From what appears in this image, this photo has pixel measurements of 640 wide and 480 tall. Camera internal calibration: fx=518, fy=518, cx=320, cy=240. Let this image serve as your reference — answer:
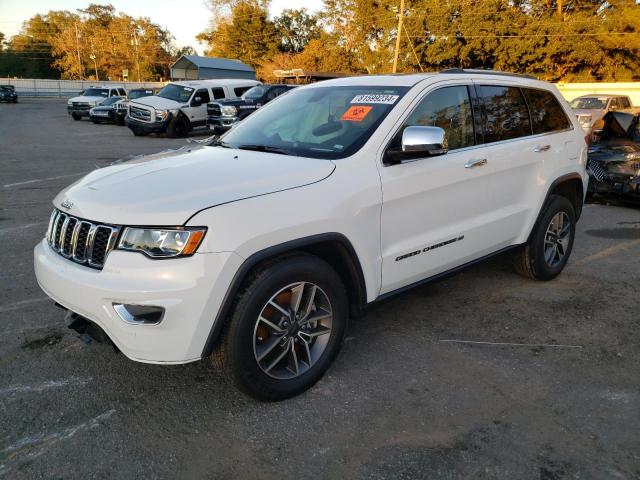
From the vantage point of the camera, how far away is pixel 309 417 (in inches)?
111

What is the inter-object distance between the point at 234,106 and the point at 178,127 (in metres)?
2.23

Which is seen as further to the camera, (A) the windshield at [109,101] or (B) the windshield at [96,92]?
(B) the windshield at [96,92]

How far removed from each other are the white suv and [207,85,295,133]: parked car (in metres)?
14.2

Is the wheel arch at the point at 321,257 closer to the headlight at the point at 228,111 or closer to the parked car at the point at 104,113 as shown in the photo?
the headlight at the point at 228,111

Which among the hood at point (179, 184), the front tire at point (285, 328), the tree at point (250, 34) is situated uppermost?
the tree at point (250, 34)

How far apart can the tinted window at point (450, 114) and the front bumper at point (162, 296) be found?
1737 millimetres

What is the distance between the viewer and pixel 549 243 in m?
4.82

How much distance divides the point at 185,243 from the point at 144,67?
96293 mm

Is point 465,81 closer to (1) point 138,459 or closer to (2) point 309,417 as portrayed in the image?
(2) point 309,417

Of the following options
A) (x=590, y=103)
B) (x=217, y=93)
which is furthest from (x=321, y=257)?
(x=590, y=103)

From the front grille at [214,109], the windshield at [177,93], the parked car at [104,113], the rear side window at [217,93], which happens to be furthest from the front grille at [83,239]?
the parked car at [104,113]

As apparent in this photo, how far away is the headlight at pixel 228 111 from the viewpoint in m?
17.9

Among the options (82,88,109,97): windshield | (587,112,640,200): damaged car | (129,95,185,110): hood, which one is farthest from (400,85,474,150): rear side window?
(82,88,109,97): windshield

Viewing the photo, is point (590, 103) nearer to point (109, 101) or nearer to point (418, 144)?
point (418, 144)
